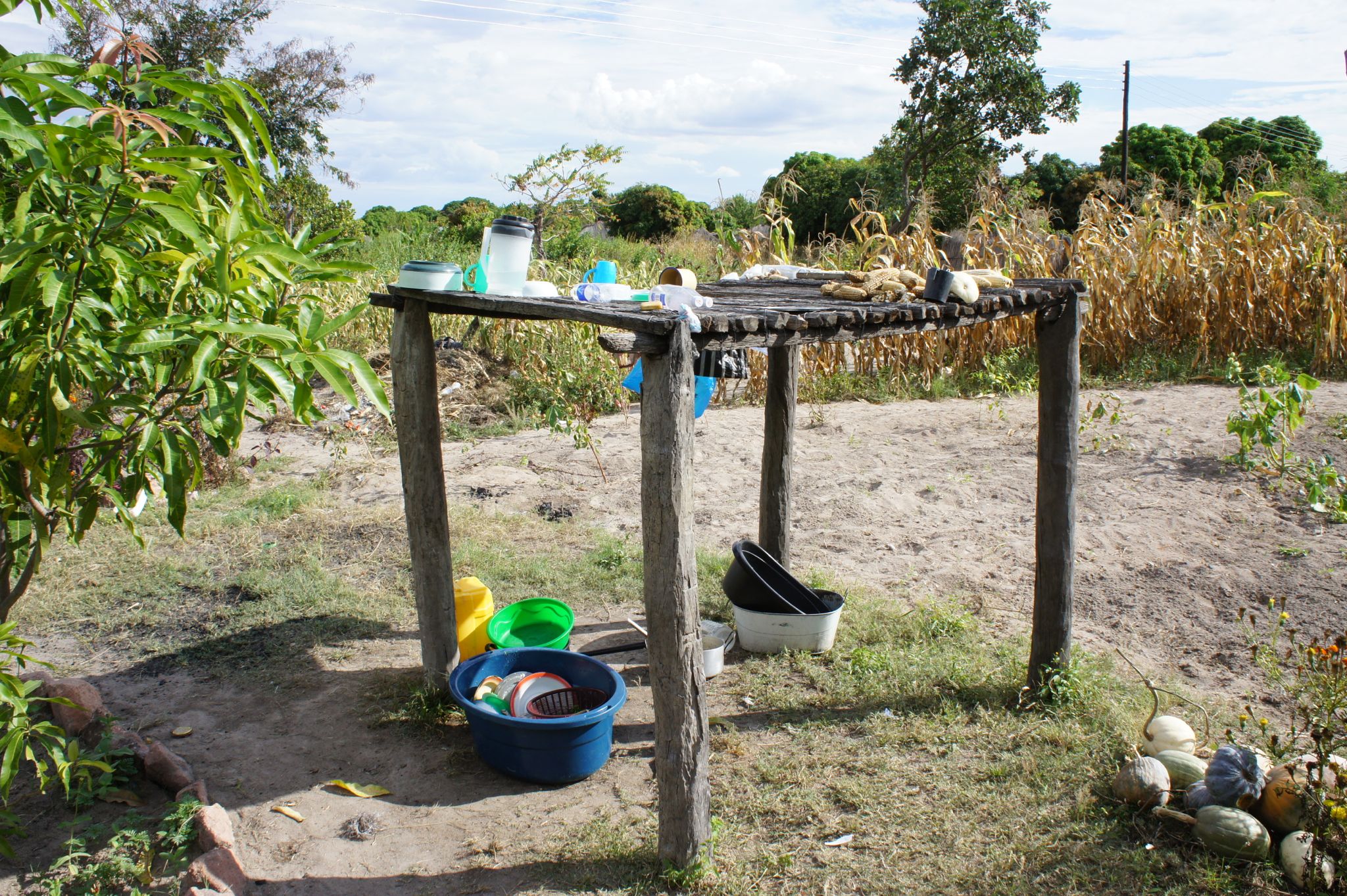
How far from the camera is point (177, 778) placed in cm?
311

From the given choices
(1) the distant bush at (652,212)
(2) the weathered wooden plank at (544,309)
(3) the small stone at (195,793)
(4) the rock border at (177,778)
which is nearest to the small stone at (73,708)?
(4) the rock border at (177,778)

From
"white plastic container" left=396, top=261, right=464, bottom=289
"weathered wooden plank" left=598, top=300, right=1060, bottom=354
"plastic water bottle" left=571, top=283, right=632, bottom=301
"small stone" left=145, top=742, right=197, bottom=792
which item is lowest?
"small stone" left=145, top=742, right=197, bottom=792

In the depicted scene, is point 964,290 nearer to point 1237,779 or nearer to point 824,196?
point 1237,779

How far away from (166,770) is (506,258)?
211 cm

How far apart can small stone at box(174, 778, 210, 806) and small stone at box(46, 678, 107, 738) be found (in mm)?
523

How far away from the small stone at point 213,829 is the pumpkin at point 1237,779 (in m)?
3.01

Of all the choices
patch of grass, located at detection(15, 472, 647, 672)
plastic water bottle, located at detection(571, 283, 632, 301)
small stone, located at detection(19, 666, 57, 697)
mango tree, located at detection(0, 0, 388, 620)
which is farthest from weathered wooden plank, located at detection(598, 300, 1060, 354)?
small stone, located at detection(19, 666, 57, 697)

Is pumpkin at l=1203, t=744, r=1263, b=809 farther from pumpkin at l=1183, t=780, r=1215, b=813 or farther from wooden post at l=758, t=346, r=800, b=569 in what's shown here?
wooden post at l=758, t=346, r=800, b=569

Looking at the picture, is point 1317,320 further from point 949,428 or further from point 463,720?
point 463,720

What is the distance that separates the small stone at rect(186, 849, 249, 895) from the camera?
2584 mm

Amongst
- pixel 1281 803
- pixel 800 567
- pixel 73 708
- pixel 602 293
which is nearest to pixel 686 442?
pixel 602 293

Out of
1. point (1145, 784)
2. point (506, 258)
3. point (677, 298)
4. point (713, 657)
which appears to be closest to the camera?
point (1145, 784)

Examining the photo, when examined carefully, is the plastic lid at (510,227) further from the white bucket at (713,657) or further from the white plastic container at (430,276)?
the white bucket at (713,657)

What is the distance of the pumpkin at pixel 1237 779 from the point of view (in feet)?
8.89
